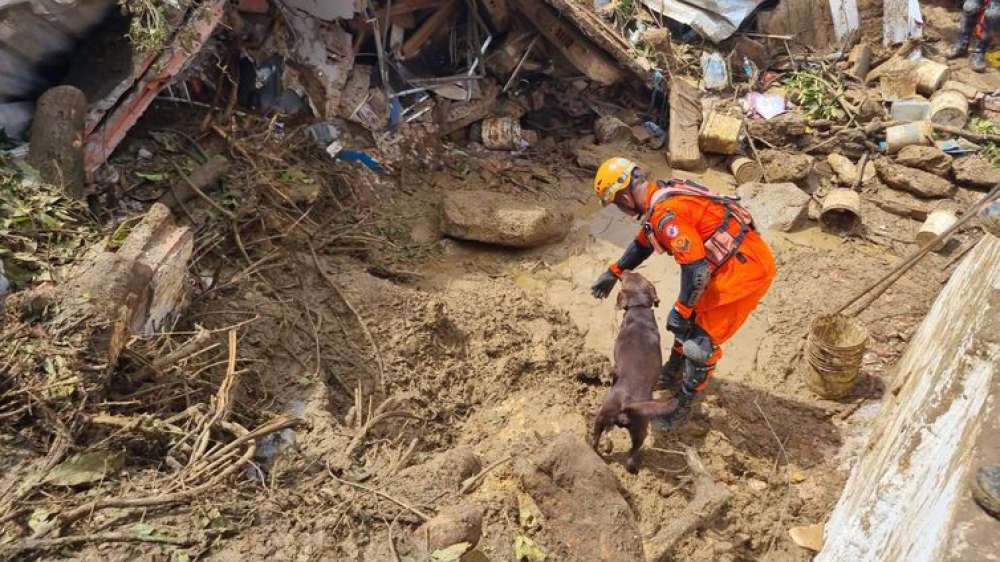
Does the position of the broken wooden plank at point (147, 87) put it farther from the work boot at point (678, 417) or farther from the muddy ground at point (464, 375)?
the work boot at point (678, 417)

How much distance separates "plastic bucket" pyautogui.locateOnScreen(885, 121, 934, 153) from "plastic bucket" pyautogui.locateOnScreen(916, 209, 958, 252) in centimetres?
137

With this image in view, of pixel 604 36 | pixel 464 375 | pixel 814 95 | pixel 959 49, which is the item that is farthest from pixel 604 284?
pixel 959 49

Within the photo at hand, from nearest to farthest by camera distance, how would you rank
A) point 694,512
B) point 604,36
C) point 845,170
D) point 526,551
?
point 526,551 < point 694,512 < point 845,170 < point 604,36

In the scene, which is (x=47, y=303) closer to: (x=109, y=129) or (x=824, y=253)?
(x=109, y=129)

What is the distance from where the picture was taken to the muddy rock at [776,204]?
287 inches

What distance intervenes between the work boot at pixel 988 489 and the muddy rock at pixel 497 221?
464 centimetres

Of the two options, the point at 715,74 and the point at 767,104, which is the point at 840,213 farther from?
the point at 715,74

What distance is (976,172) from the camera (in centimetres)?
772

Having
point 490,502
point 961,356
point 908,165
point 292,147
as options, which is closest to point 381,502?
point 490,502

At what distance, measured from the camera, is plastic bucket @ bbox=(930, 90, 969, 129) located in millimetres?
8266

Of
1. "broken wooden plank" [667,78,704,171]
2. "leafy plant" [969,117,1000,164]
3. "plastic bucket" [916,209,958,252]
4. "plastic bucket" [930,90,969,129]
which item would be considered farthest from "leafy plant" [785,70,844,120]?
"plastic bucket" [916,209,958,252]

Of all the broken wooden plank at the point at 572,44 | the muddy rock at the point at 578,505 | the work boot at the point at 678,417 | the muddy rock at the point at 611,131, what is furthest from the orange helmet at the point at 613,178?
the broken wooden plank at the point at 572,44

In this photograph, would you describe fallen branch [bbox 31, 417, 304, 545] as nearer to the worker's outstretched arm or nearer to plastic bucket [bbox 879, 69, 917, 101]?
the worker's outstretched arm

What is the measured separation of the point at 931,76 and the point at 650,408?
23.9ft
